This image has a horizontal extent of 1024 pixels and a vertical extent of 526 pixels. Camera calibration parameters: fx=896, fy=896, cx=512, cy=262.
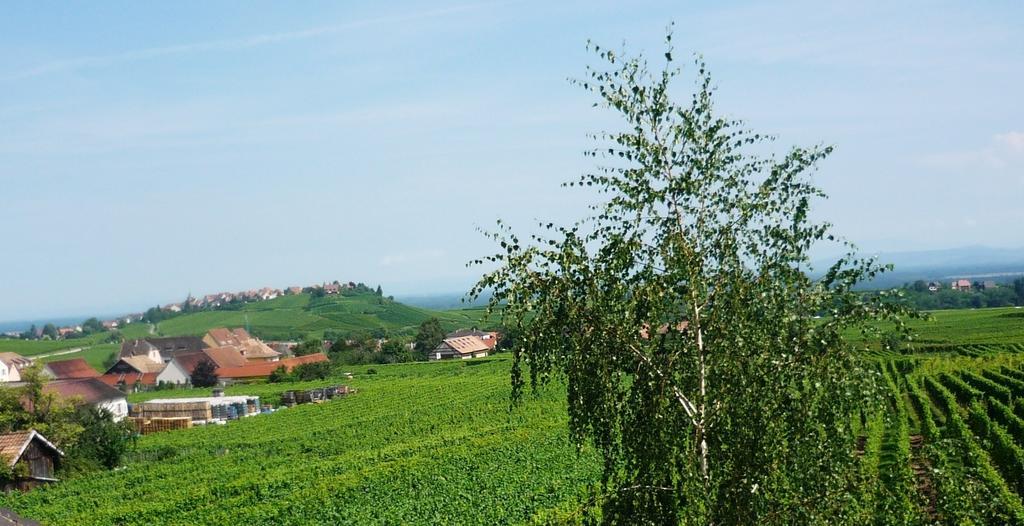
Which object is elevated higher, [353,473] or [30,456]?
[30,456]

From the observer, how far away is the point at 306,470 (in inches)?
1332

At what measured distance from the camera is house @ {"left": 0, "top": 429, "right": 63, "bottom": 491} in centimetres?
3662

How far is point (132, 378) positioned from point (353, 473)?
75.2 metres

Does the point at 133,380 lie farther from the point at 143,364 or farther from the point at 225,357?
the point at 225,357

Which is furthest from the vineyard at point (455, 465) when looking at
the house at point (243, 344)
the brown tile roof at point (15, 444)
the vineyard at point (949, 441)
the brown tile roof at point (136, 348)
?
the house at point (243, 344)

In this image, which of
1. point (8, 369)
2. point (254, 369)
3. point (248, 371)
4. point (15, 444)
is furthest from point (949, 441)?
point (248, 371)

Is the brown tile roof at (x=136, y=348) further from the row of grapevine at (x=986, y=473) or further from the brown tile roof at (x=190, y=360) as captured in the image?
the row of grapevine at (x=986, y=473)

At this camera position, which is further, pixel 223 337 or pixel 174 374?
pixel 223 337

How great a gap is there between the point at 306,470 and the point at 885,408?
95.6ft

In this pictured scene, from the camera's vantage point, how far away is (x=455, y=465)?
30953mm

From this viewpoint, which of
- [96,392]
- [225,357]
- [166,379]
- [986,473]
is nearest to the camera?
[986,473]

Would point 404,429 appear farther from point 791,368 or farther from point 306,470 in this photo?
point 791,368

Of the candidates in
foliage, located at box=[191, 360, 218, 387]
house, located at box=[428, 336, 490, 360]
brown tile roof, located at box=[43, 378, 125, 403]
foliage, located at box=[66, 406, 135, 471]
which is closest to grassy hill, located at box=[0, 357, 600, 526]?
foliage, located at box=[66, 406, 135, 471]

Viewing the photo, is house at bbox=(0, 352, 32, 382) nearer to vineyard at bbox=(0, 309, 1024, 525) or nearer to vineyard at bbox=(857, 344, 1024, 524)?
vineyard at bbox=(0, 309, 1024, 525)
